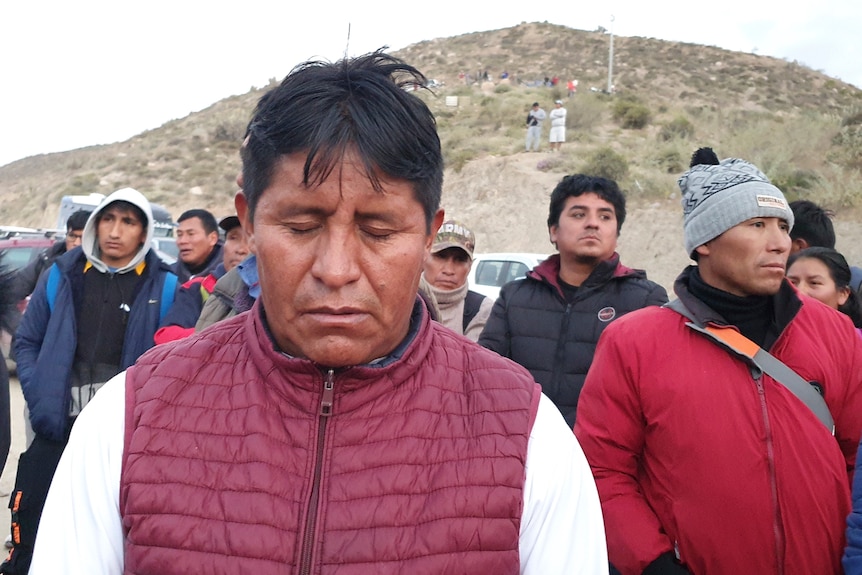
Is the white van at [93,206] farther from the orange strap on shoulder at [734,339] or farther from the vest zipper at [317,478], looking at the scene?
the vest zipper at [317,478]

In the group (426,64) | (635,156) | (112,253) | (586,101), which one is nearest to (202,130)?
(426,64)

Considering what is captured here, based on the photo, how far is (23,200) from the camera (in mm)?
52969

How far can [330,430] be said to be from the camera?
1444 millimetres

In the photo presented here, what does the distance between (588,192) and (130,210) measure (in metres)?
2.70

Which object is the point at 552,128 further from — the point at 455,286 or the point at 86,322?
the point at 86,322

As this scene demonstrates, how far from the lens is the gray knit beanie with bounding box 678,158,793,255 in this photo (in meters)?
2.60

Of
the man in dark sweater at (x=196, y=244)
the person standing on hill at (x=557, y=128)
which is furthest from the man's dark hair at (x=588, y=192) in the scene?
the person standing on hill at (x=557, y=128)

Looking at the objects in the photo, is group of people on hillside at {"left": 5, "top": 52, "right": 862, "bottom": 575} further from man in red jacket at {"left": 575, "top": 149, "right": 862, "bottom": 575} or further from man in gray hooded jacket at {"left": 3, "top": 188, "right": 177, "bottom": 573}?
man in gray hooded jacket at {"left": 3, "top": 188, "right": 177, "bottom": 573}

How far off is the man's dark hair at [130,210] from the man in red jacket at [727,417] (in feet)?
9.79

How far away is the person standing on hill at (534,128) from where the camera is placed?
2784cm

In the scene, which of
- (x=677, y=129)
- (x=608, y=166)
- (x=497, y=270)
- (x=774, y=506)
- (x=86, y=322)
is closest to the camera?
(x=774, y=506)

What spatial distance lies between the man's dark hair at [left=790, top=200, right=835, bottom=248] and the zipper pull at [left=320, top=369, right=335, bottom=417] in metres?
4.21

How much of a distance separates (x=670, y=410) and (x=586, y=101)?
112ft

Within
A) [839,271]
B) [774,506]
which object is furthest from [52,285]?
[839,271]
